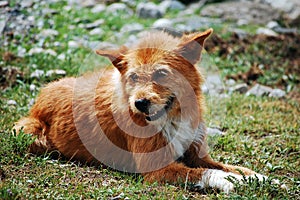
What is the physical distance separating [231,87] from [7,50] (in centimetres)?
420

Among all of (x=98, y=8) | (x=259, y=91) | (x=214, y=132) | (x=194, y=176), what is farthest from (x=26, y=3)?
(x=194, y=176)

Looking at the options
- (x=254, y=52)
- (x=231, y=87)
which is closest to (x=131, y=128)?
(x=231, y=87)

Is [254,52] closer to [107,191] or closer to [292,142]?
[292,142]

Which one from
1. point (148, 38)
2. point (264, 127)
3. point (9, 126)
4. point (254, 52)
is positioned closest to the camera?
point (148, 38)

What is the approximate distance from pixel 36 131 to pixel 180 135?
1747mm

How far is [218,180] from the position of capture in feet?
16.7

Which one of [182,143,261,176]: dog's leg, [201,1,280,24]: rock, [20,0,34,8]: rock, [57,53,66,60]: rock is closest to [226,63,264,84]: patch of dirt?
[201,1,280,24]: rock

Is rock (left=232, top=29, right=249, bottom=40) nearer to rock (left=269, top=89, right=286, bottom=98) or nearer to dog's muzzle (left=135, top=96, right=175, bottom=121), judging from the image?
rock (left=269, top=89, right=286, bottom=98)

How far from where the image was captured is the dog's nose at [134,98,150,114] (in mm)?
5023

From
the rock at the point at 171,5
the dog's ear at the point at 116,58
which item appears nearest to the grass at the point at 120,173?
the dog's ear at the point at 116,58

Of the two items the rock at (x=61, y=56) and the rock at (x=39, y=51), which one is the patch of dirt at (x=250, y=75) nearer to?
the rock at (x=61, y=56)

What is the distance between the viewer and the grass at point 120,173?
4.87 m

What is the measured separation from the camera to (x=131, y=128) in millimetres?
5500

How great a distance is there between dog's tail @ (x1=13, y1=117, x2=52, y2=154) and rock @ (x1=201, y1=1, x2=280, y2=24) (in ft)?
23.5
